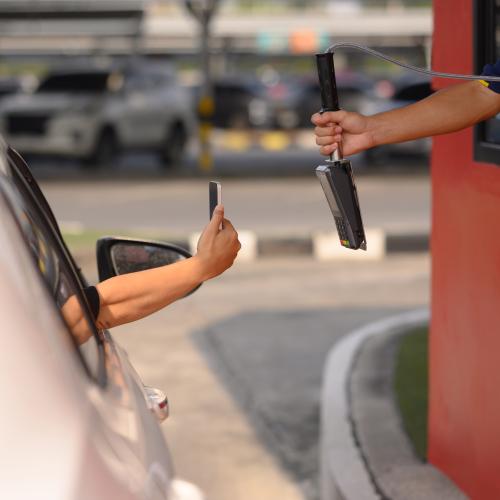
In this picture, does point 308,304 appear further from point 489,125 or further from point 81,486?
point 81,486

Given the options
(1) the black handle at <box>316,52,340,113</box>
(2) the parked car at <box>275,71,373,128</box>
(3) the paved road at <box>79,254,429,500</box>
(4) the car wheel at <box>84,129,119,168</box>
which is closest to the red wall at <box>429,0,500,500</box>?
(3) the paved road at <box>79,254,429,500</box>

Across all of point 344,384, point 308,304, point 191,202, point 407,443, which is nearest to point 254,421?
point 344,384

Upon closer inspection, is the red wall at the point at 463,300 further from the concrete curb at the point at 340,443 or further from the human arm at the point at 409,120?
the human arm at the point at 409,120

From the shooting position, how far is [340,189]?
2578mm

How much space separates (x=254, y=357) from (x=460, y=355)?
3.64 meters

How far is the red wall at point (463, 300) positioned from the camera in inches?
166

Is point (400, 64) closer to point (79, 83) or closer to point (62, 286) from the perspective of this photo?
point (62, 286)

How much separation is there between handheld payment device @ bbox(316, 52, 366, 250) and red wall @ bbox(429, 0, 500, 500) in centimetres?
159

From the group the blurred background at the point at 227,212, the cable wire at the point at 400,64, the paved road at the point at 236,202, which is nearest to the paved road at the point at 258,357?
the blurred background at the point at 227,212

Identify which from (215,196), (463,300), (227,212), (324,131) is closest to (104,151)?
(227,212)

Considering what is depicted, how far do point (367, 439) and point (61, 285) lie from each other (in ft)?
11.4

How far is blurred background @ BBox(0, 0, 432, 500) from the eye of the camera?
6.55 meters

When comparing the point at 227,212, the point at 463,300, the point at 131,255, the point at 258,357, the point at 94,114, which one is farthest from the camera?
the point at 94,114

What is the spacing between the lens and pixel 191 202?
56.7 feet
